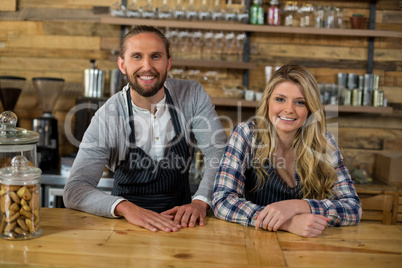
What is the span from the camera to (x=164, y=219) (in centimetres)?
173

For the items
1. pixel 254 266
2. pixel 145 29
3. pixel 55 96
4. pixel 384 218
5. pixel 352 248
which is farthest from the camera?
pixel 55 96

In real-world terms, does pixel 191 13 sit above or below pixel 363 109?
above

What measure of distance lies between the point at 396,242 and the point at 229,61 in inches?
93.4

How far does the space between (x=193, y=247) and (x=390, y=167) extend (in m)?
2.59

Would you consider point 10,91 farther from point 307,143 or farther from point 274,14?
point 307,143

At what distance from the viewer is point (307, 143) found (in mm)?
2186

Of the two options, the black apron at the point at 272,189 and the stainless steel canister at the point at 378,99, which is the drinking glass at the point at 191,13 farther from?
the black apron at the point at 272,189

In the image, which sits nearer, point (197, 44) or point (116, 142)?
point (116, 142)

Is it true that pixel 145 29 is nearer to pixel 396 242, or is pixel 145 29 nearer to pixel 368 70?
pixel 396 242

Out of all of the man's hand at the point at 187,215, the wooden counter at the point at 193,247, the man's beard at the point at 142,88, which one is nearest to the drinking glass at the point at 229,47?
the man's beard at the point at 142,88

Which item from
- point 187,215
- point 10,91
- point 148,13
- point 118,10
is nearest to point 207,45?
point 148,13

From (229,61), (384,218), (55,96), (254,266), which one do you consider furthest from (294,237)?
(55,96)

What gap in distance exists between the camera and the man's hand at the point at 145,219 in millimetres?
1686

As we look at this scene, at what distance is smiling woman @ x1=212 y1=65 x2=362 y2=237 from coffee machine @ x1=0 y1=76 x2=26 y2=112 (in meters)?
2.22
